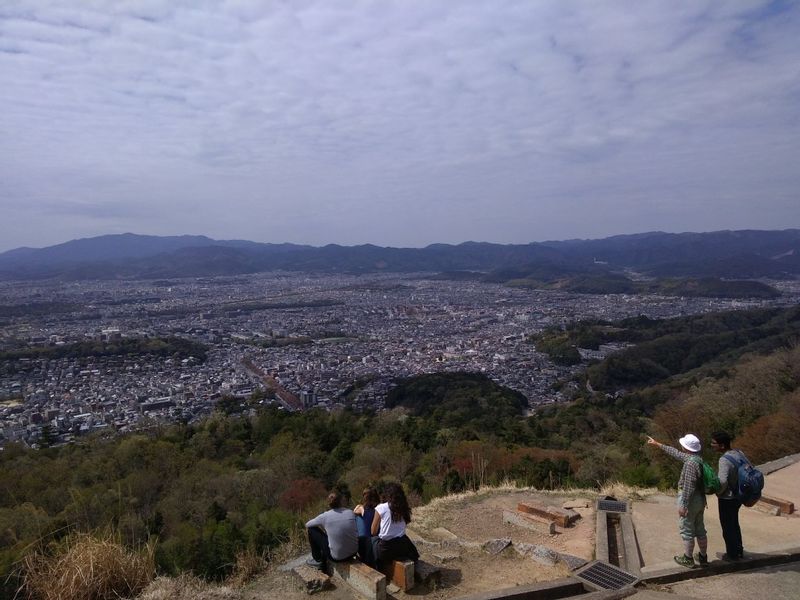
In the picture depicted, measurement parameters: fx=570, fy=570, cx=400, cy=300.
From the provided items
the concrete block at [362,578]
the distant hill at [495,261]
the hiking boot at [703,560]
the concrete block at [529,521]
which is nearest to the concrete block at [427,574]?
the concrete block at [362,578]

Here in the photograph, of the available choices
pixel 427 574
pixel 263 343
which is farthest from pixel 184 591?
pixel 263 343

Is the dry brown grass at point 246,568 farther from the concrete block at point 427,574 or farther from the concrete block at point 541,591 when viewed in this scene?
the concrete block at point 541,591

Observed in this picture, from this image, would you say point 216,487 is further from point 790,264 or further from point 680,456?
point 790,264

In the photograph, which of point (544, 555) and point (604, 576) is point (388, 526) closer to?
point (544, 555)

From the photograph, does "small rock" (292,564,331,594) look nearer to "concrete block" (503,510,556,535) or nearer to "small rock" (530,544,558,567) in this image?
"small rock" (530,544,558,567)

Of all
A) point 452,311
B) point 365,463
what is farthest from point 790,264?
point 365,463

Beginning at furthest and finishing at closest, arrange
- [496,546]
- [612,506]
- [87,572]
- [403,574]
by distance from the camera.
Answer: [612,506], [496,546], [403,574], [87,572]
